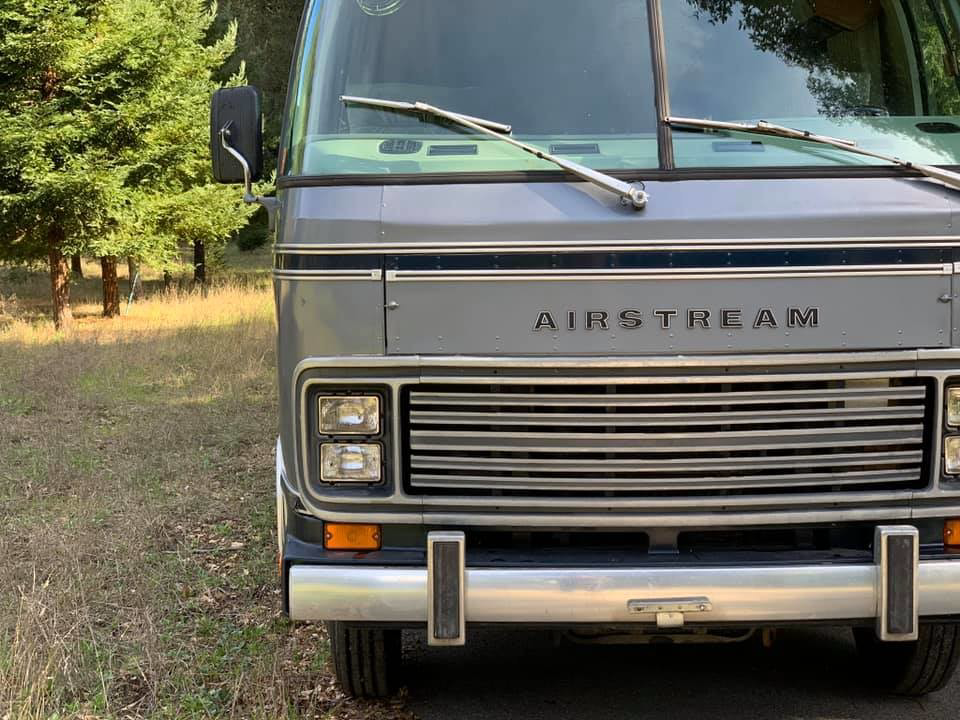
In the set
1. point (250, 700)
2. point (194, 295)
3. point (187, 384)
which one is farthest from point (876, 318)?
point (194, 295)

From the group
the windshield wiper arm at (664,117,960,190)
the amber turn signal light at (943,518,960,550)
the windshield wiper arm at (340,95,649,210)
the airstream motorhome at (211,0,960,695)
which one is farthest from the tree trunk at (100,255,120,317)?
the amber turn signal light at (943,518,960,550)

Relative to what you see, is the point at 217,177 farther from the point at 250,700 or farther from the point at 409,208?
the point at 250,700

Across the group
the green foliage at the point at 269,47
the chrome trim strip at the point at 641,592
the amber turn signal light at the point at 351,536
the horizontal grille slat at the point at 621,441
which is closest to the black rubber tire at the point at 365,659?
the amber turn signal light at the point at 351,536

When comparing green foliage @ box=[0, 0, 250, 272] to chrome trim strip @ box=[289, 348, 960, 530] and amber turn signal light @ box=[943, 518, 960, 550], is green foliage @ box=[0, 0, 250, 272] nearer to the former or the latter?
chrome trim strip @ box=[289, 348, 960, 530]

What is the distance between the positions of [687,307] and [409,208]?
92 centimetres

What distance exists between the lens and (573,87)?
12.4 feet

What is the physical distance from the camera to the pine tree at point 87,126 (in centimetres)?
1544

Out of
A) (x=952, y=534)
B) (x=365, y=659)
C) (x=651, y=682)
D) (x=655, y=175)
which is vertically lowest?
(x=651, y=682)

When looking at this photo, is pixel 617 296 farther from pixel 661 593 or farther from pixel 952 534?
pixel 952 534

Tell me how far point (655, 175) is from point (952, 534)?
1.50 m

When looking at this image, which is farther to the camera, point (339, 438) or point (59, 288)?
point (59, 288)

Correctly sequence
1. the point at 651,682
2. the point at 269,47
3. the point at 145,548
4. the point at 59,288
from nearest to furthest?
the point at 651,682 → the point at 145,548 → the point at 59,288 → the point at 269,47

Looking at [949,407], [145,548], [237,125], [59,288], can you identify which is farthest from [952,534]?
[59,288]

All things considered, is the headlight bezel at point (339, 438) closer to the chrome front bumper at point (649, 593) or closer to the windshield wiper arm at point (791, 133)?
the chrome front bumper at point (649, 593)
